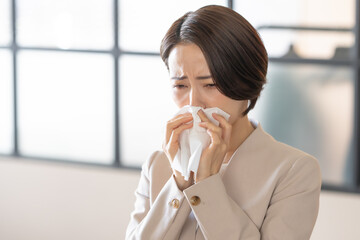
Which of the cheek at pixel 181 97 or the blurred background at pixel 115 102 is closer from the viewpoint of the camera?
the cheek at pixel 181 97

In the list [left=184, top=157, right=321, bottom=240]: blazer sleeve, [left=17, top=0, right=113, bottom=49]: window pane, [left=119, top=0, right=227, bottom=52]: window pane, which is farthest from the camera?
[left=17, top=0, right=113, bottom=49]: window pane

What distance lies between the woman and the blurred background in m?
1.41

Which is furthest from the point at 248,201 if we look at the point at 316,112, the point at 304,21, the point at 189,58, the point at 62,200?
the point at 62,200

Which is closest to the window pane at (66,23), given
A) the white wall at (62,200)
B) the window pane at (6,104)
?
the window pane at (6,104)

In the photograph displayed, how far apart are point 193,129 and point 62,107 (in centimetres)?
222

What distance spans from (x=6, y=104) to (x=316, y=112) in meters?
1.89

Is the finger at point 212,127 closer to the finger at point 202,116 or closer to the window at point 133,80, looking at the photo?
the finger at point 202,116

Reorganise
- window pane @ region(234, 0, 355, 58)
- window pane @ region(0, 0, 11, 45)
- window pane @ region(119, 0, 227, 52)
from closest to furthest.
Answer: window pane @ region(234, 0, 355, 58) < window pane @ region(119, 0, 227, 52) < window pane @ region(0, 0, 11, 45)

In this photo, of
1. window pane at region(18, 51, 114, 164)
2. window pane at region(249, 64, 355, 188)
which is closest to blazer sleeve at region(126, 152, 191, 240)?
window pane at region(249, 64, 355, 188)

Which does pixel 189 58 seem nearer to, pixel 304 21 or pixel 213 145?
pixel 213 145

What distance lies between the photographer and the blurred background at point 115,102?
3.03 metres

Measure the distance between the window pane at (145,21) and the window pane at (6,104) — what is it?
78 centimetres

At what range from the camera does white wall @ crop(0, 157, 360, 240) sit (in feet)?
11.8

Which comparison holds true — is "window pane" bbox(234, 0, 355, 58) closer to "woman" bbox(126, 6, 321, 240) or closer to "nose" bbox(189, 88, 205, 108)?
"woman" bbox(126, 6, 321, 240)
